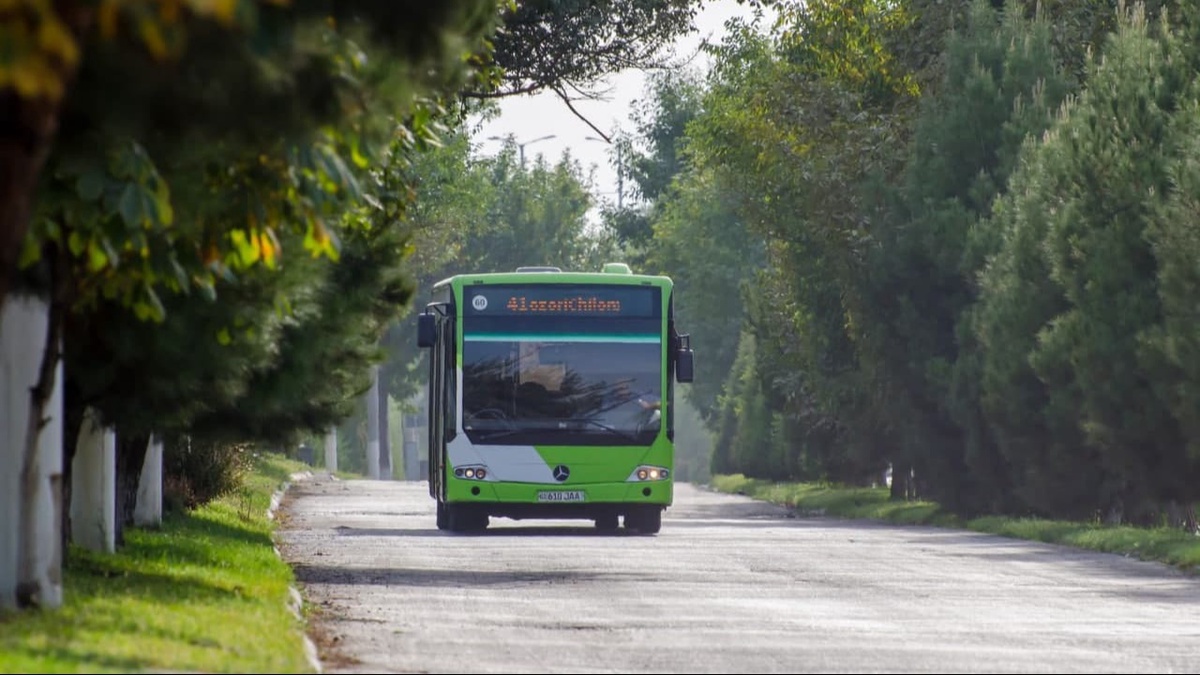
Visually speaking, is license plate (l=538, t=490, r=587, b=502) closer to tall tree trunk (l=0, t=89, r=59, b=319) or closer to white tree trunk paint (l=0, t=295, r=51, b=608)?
white tree trunk paint (l=0, t=295, r=51, b=608)

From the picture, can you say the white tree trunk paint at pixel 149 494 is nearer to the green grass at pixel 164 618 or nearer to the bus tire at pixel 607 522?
the green grass at pixel 164 618

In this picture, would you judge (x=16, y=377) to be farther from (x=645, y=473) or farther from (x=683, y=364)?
(x=645, y=473)

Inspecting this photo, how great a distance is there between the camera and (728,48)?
52.5 meters

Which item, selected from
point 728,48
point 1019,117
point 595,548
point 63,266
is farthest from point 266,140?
point 728,48

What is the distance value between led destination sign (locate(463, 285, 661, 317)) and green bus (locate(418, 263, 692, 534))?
13 mm

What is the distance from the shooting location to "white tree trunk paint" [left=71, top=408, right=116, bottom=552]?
18.0 metres

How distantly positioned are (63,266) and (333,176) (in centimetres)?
339

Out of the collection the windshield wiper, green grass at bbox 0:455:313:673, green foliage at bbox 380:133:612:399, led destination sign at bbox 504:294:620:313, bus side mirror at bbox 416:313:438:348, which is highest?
green foliage at bbox 380:133:612:399

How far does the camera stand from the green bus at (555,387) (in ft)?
96.6

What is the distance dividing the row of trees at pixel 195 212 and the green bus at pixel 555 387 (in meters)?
8.32

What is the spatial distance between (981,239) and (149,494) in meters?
18.2

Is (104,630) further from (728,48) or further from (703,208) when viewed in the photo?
(703,208)

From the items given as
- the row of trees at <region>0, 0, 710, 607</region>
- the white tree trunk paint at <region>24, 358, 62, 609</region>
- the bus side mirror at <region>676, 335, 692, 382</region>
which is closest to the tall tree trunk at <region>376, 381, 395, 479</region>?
the bus side mirror at <region>676, 335, 692, 382</region>

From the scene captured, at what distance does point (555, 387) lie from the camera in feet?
97.1
